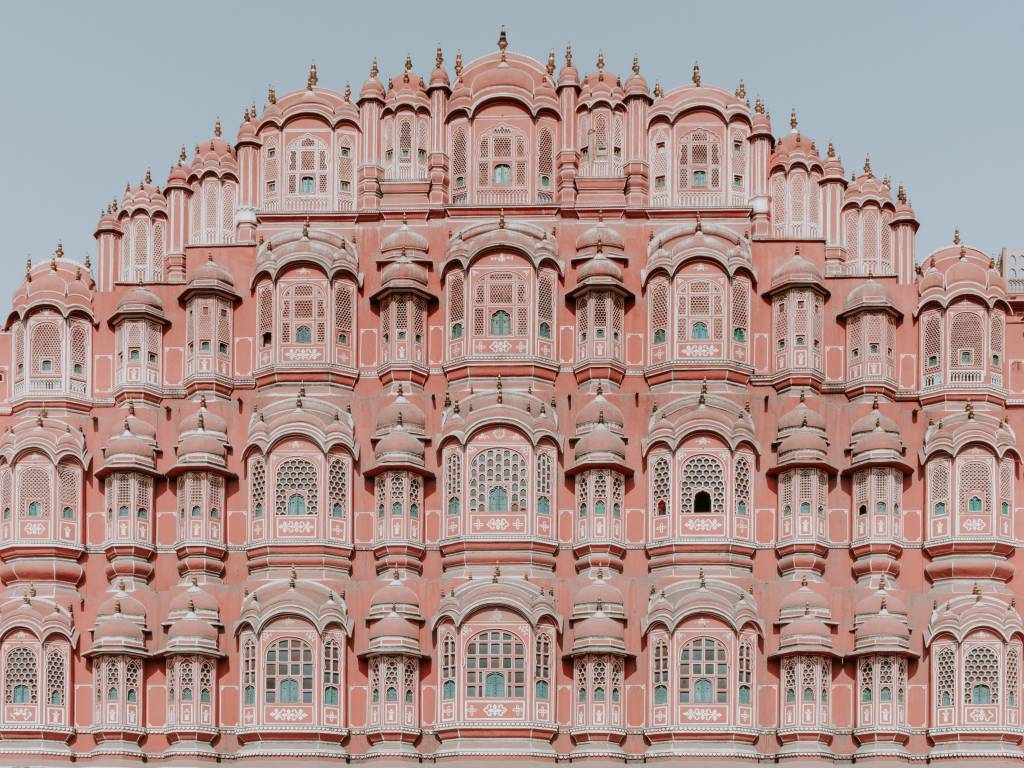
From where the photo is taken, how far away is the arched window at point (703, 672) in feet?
158

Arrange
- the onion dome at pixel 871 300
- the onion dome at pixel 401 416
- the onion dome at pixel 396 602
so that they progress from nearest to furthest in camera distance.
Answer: the onion dome at pixel 396 602
the onion dome at pixel 401 416
the onion dome at pixel 871 300

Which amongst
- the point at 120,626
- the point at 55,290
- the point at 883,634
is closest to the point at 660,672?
the point at 883,634

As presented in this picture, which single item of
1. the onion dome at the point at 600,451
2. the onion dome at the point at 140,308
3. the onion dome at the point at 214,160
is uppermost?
the onion dome at the point at 214,160

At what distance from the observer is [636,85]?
173 ft

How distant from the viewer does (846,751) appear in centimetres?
4800

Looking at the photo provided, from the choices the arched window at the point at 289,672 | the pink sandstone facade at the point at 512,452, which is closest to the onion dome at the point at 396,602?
the pink sandstone facade at the point at 512,452

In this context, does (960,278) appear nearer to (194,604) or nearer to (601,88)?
(601,88)

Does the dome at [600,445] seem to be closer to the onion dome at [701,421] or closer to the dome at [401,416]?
the onion dome at [701,421]

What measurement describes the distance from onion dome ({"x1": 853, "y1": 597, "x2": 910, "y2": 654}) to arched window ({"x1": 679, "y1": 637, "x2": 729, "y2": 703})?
3.24 metres

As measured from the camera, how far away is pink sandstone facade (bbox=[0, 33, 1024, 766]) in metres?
48.1

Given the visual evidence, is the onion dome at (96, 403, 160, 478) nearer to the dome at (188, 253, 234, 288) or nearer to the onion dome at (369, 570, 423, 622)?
the dome at (188, 253, 234, 288)

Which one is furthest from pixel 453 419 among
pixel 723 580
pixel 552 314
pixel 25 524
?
pixel 25 524

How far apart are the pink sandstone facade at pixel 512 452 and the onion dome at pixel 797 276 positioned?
0.13 meters

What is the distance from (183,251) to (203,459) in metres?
6.14
